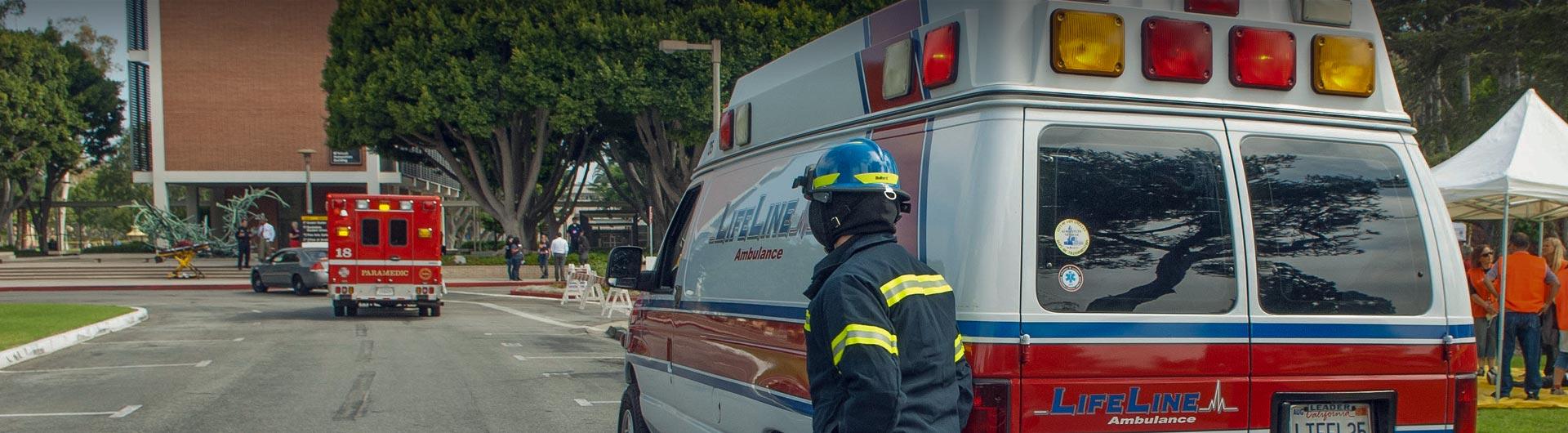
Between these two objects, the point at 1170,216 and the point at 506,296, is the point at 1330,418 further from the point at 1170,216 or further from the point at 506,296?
the point at 506,296

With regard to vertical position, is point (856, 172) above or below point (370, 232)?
above

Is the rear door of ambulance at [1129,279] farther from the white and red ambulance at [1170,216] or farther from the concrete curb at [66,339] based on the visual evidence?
the concrete curb at [66,339]

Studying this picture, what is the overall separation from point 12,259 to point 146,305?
91.9 ft

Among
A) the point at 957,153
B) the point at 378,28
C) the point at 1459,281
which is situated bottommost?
the point at 1459,281

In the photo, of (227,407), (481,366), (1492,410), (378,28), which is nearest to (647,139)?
(378,28)

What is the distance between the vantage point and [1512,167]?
10172 millimetres

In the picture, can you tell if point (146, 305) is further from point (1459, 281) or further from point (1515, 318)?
point (1459, 281)

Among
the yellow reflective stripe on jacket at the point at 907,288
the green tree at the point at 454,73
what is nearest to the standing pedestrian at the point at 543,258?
the green tree at the point at 454,73

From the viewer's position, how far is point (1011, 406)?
3.48 meters

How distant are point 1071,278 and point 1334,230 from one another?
994mm

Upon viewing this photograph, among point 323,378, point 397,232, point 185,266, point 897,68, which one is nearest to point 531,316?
point 397,232

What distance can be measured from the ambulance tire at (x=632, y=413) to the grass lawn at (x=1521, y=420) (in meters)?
6.17

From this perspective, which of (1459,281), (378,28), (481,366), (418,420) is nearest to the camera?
(1459,281)

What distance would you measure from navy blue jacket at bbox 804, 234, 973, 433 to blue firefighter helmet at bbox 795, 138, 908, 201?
0.13m
